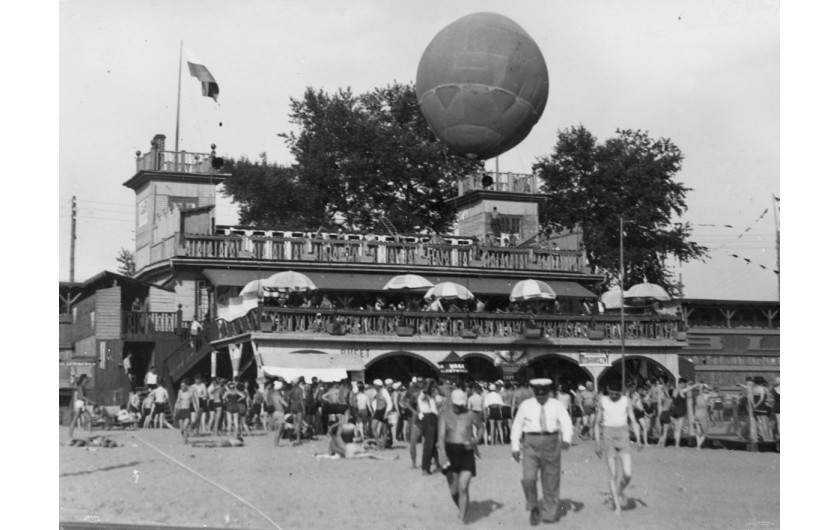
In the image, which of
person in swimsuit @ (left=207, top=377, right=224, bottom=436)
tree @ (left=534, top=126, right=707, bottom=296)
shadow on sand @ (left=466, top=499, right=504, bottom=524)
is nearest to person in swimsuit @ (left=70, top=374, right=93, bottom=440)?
person in swimsuit @ (left=207, top=377, right=224, bottom=436)

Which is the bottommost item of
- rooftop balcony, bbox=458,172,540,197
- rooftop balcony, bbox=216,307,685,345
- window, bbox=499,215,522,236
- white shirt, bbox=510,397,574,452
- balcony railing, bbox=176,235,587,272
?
white shirt, bbox=510,397,574,452

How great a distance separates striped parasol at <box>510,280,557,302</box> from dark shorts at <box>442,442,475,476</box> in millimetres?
17768

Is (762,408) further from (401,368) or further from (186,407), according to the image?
(401,368)

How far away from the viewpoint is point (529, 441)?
49.2 feet

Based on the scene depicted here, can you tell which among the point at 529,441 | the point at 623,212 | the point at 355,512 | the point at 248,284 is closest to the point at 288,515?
the point at 355,512

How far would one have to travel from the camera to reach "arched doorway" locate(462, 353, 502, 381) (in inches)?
1321

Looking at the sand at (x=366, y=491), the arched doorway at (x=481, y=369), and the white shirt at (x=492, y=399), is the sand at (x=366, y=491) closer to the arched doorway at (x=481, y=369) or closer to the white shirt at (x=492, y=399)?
the white shirt at (x=492, y=399)

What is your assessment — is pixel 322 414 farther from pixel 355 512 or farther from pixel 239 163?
pixel 239 163

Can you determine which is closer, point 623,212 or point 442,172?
point 623,212

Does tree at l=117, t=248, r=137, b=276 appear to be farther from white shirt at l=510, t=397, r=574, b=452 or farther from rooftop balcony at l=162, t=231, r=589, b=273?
white shirt at l=510, t=397, r=574, b=452

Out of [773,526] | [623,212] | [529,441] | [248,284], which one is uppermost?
[623,212]

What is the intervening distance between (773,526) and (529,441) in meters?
4.28

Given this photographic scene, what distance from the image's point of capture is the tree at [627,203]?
126 feet

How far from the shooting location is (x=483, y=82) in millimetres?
15836
